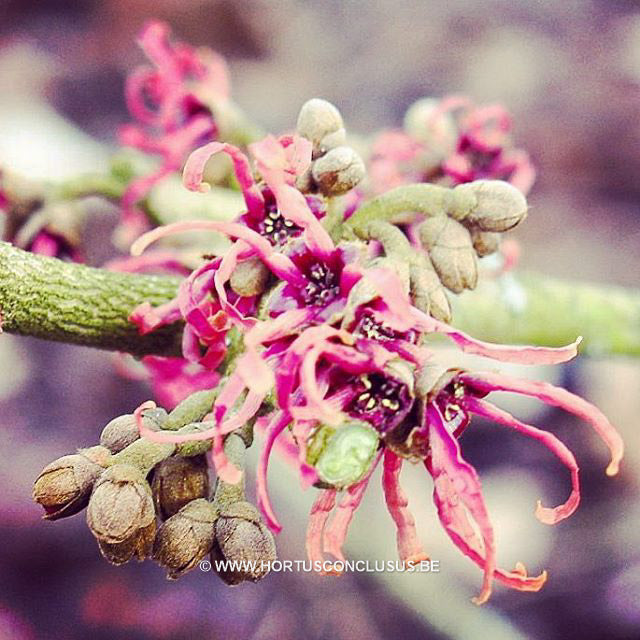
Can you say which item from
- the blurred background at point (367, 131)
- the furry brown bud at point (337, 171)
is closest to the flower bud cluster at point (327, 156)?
the furry brown bud at point (337, 171)

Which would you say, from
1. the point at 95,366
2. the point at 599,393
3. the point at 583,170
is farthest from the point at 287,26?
the point at 599,393

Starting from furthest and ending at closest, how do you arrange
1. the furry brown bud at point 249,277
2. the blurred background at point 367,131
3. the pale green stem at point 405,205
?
the blurred background at point 367,131 → the pale green stem at point 405,205 → the furry brown bud at point 249,277

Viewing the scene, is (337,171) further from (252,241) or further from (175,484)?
(175,484)

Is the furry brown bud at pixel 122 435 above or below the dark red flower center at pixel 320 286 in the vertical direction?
below

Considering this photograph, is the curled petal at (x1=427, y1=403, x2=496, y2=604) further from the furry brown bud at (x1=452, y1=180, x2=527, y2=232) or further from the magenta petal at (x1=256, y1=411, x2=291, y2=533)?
the furry brown bud at (x1=452, y1=180, x2=527, y2=232)

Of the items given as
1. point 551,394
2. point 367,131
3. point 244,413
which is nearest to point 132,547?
point 244,413

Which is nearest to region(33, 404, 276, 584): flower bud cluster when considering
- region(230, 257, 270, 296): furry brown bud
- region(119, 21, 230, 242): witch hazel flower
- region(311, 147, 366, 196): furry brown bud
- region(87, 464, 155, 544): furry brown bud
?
region(87, 464, 155, 544): furry brown bud

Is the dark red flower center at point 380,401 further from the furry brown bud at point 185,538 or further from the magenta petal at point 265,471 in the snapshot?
the furry brown bud at point 185,538

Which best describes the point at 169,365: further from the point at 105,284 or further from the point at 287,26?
the point at 287,26
